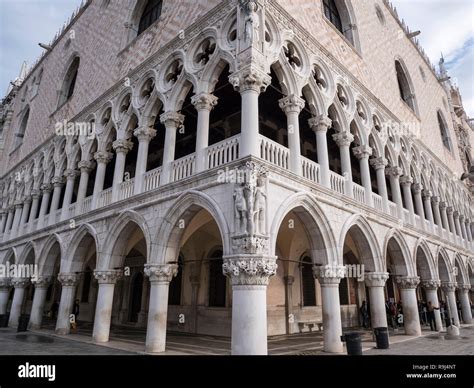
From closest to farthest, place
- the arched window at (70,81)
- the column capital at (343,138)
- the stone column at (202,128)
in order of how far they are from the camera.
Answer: the stone column at (202,128), the column capital at (343,138), the arched window at (70,81)

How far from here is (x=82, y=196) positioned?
12.7 m

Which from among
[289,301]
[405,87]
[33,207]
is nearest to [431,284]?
[289,301]

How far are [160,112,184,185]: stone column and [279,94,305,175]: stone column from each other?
119 inches

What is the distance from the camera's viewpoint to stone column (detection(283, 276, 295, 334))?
11.9 m

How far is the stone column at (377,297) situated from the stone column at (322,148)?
11.4 ft

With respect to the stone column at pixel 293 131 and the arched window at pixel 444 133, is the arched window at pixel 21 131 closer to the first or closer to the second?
the stone column at pixel 293 131

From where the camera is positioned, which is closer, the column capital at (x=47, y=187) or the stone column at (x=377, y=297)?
the stone column at (x=377, y=297)

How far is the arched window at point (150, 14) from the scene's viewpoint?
13473 millimetres

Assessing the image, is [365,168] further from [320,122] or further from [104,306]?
[104,306]

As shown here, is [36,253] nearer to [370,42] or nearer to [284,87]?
[284,87]

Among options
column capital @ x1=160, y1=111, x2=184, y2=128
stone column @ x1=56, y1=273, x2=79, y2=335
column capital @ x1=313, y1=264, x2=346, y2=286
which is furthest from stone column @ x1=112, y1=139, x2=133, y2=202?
→ column capital @ x1=313, y1=264, x2=346, y2=286

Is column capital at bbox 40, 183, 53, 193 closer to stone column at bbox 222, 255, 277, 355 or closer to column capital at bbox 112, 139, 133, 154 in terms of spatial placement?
column capital at bbox 112, 139, 133, 154

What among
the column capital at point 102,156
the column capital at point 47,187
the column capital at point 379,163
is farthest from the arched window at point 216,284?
the column capital at point 47,187
